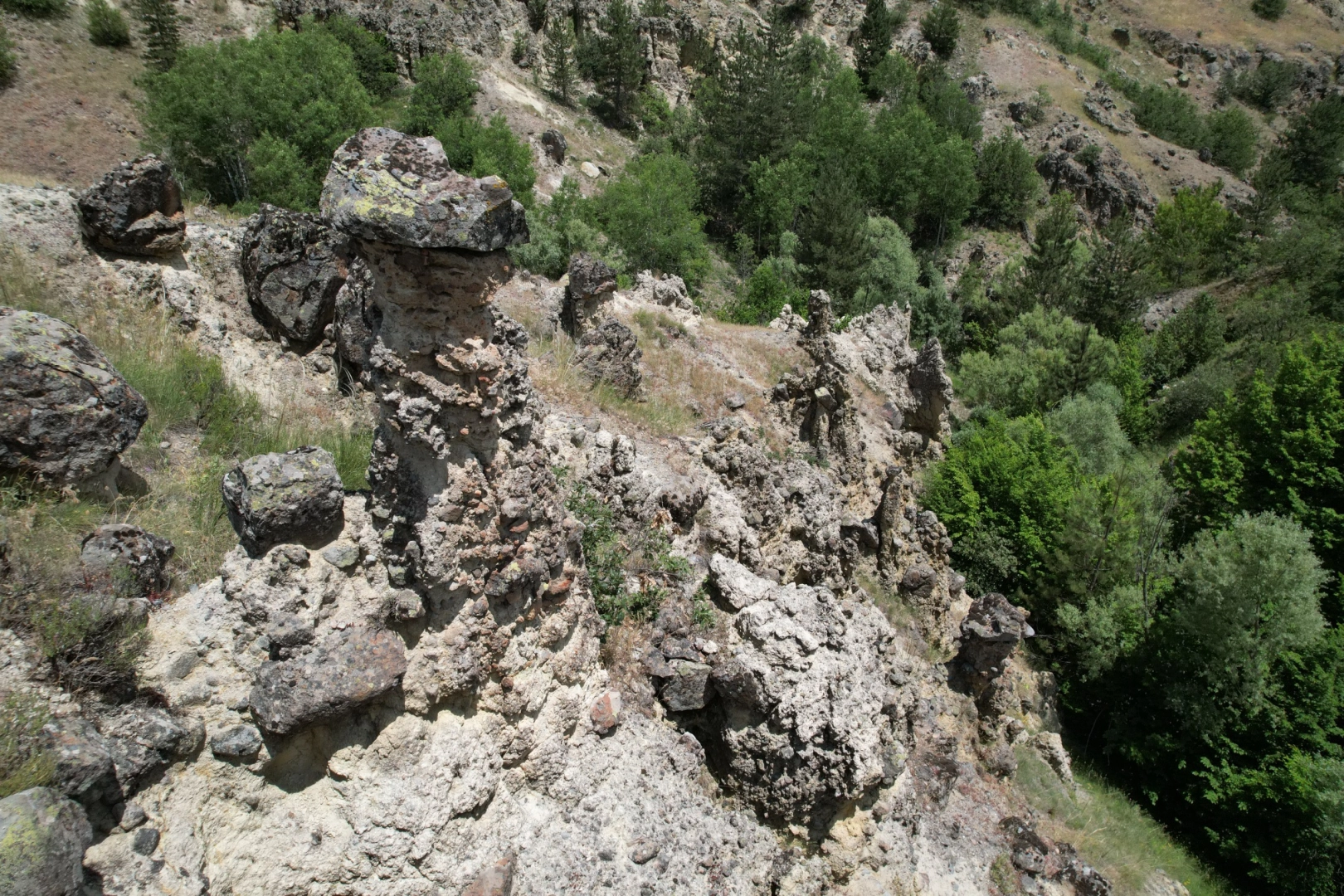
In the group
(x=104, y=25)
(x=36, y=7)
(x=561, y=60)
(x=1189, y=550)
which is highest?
(x=561, y=60)

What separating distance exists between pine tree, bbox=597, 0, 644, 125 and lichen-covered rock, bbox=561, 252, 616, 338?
36527mm

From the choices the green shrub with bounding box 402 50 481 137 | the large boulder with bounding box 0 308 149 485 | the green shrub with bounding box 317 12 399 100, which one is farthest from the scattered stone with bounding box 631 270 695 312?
the green shrub with bounding box 317 12 399 100

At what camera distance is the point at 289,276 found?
820 cm

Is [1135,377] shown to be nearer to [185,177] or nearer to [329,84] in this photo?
[329,84]

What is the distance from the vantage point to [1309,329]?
3175cm

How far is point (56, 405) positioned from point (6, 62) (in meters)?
31.1

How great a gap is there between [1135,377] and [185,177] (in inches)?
1440

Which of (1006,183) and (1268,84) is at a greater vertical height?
(1268,84)

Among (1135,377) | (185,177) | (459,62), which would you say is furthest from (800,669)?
(459,62)

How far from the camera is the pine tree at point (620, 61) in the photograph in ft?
143

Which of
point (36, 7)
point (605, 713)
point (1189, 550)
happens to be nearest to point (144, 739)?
point (605, 713)

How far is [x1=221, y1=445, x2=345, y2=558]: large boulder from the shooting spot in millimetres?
4402

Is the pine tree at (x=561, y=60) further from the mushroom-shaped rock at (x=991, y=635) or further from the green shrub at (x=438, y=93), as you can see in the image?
the mushroom-shaped rock at (x=991, y=635)

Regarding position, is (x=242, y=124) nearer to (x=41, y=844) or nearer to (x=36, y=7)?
(x=36, y=7)
